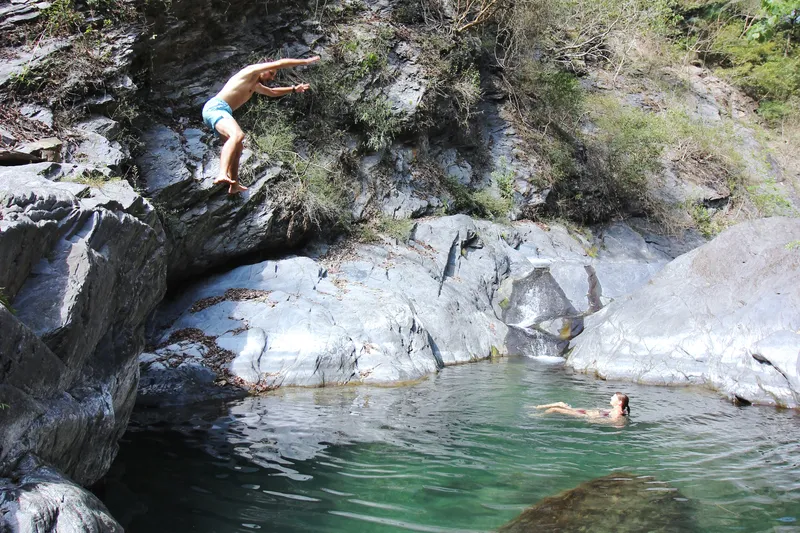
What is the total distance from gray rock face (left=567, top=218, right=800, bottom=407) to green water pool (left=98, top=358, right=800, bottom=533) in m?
0.88

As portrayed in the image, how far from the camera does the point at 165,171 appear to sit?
35.4ft

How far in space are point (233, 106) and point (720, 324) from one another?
9475mm

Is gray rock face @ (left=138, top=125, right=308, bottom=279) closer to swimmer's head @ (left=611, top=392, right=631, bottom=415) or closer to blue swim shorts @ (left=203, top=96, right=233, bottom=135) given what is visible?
blue swim shorts @ (left=203, top=96, right=233, bottom=135)

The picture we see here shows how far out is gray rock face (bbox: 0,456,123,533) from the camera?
311 centimetres

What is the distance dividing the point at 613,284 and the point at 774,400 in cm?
700

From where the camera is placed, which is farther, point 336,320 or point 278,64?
point 336,320

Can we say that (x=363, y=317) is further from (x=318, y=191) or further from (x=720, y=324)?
(x=720, y=324)

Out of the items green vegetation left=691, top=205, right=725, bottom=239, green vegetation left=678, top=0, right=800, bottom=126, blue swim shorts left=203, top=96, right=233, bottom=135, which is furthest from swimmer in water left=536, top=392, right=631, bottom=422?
green vegetation left=678, top=0, right=800, bottom=126

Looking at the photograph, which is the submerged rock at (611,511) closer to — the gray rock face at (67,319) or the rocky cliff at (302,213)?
the rocky cliff at (302,213)

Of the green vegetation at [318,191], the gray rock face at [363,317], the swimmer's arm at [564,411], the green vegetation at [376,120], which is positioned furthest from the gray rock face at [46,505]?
the green vegetation at [376,120]

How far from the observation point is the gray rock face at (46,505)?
10.2 feet

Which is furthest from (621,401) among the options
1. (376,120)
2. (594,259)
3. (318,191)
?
(376,120)

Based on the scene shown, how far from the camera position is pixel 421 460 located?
246 inches

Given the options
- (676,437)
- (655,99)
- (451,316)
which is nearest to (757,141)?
(655,99)
